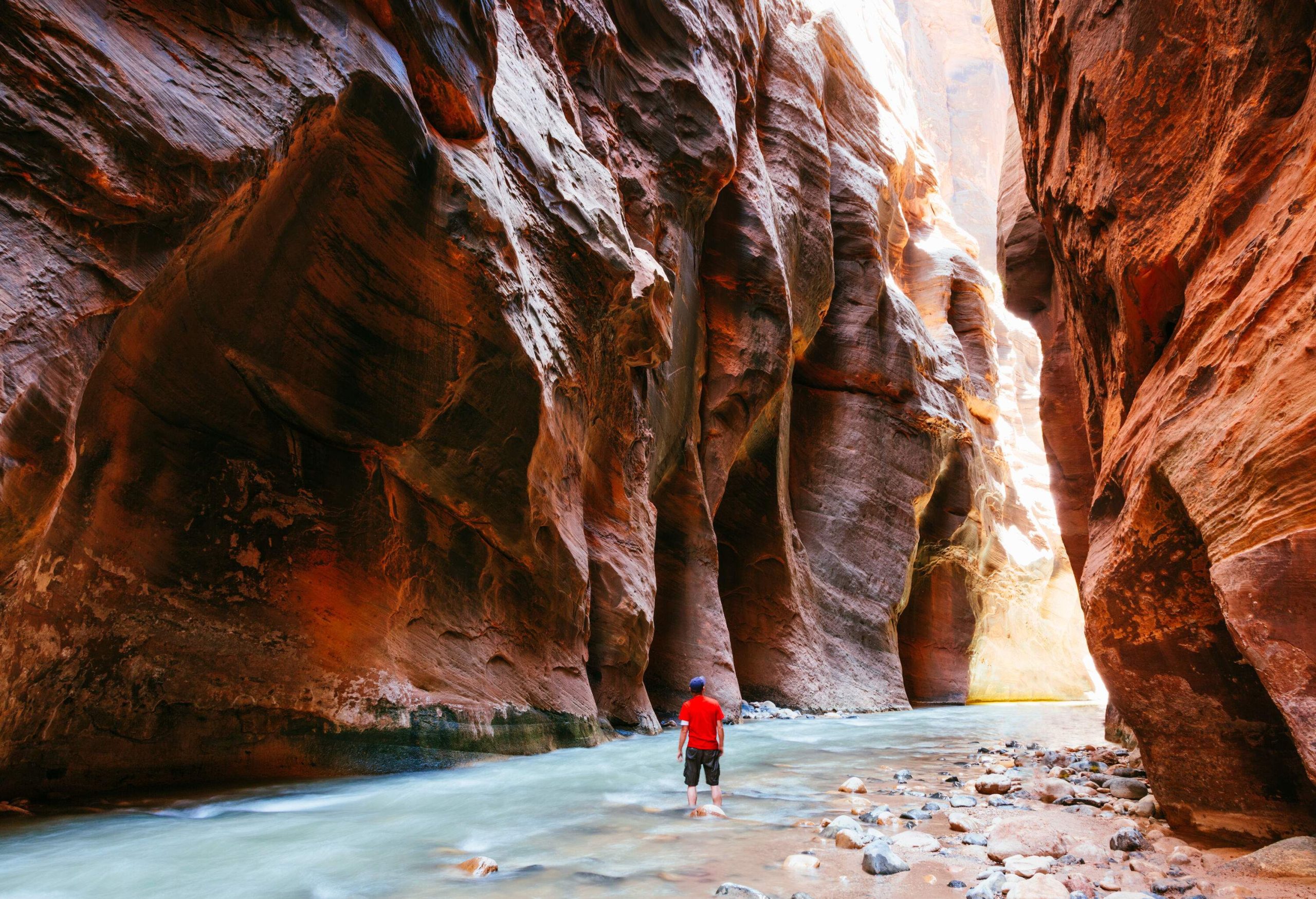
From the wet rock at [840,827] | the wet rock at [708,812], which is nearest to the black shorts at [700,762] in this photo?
the wet rock at [708,812]

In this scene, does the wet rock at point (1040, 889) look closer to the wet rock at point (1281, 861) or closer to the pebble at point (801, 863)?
the wet rock at point (1281, 861)

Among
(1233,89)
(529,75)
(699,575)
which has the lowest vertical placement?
(699,575)

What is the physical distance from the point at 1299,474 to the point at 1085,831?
2.38m

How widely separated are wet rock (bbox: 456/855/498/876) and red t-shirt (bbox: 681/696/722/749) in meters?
1.78

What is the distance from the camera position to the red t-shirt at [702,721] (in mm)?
5234

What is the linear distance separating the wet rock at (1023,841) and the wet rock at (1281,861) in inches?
25.6

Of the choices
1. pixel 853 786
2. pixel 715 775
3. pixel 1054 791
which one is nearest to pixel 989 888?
pixel 715 775

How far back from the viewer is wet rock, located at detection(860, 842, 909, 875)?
344 centimetres

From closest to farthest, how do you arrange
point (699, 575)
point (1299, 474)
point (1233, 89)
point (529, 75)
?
point (1299, 474) < point (1233, 89) < point (529, 75) < point (699, 575)

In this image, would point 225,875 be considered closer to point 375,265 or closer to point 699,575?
point 375,265

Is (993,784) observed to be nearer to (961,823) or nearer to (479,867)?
(961,823)

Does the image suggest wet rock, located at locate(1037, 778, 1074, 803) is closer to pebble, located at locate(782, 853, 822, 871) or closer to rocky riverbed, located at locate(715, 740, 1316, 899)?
rocky riverbed, located at locate(715, 740, 1316, 899)

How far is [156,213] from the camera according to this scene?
14.0ft

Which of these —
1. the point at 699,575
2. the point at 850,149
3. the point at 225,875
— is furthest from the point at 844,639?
the point at 225,875
